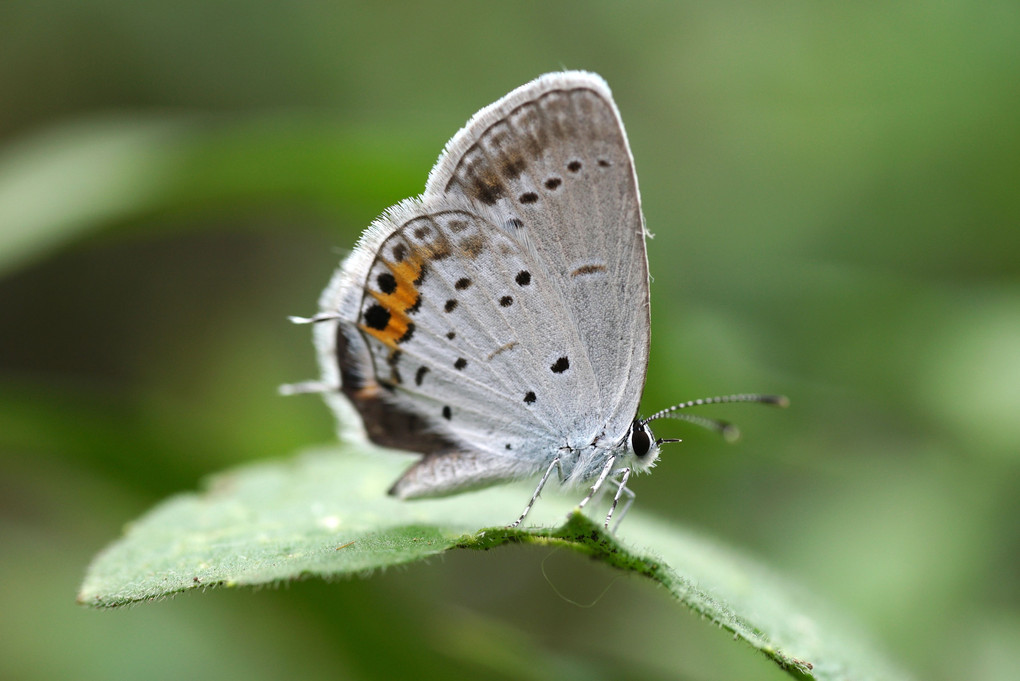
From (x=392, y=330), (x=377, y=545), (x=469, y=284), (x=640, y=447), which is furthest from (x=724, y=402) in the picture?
(x=377, y=545)

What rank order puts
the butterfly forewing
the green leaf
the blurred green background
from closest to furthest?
1. the green leaf
2. the butterfly forewing
3. the blurred green background

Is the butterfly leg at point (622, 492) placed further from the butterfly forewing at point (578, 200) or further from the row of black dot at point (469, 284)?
the row of black dot at point (469, 284)

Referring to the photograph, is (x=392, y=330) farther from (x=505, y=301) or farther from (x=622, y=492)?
(x=622, y=492)

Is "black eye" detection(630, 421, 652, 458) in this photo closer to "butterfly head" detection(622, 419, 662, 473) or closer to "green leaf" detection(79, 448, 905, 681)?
"butterfly head" detection(622, 419, 662, 473)

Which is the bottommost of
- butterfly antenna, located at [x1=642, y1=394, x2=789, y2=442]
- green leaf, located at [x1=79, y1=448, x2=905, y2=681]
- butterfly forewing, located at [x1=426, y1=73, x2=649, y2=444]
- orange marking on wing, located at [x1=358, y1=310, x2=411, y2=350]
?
green leaf, located at [x1=79, y1=448, x2=905, y2=681]

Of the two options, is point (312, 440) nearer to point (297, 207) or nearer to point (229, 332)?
point (297, 207)

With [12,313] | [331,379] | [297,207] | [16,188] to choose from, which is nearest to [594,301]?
[331,379]

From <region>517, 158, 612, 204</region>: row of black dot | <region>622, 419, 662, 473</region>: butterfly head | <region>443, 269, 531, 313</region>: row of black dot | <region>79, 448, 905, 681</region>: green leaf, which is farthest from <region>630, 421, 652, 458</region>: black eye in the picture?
<region>517, 158, 612, 204</region>: row of black dot

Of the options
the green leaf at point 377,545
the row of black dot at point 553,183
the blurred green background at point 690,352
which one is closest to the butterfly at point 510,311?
the row of black dot at point 553,183
